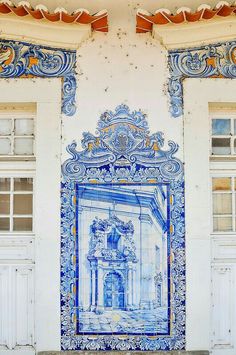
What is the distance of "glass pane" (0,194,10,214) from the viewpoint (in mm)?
6609

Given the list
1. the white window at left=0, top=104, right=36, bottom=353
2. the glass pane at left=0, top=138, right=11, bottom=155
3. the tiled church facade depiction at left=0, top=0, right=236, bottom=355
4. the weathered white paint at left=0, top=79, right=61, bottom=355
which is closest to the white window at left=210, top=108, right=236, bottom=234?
the tiled church facade depiction at left=0, top=0, right=236, bottom=355

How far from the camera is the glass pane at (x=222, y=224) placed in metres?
6.60

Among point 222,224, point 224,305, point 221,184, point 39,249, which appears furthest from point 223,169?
point 39,249

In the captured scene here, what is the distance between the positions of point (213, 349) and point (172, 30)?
3321mm

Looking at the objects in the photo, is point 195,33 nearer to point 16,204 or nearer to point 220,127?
point 220,127

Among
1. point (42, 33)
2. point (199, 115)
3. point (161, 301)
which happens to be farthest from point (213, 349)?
point (42, 33)

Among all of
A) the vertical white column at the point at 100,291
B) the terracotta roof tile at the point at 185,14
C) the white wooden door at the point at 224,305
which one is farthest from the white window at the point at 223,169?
the vertical white column at the point at 100,291

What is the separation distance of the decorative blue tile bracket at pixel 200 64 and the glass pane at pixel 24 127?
4.96 feet

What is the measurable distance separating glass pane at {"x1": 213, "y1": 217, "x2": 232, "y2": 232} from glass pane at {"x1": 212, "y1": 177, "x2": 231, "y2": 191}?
0.32 metres

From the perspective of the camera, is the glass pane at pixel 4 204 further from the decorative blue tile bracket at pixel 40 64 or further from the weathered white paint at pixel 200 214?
the weathered white paint at pixel 200 214

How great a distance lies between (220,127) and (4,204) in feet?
7.99

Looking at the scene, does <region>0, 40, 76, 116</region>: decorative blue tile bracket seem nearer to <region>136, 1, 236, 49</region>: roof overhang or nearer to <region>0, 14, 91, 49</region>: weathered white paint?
<region>0, 14, 91, 49</region>: weathered white paint

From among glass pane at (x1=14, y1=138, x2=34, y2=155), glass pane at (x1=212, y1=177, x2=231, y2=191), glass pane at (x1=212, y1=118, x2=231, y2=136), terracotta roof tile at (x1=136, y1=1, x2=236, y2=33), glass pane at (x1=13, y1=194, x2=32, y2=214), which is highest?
terracotta roof tile at (x1=136, y1=1, x2=236, y2=33)

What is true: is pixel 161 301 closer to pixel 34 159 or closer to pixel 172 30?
pixel 34 159
